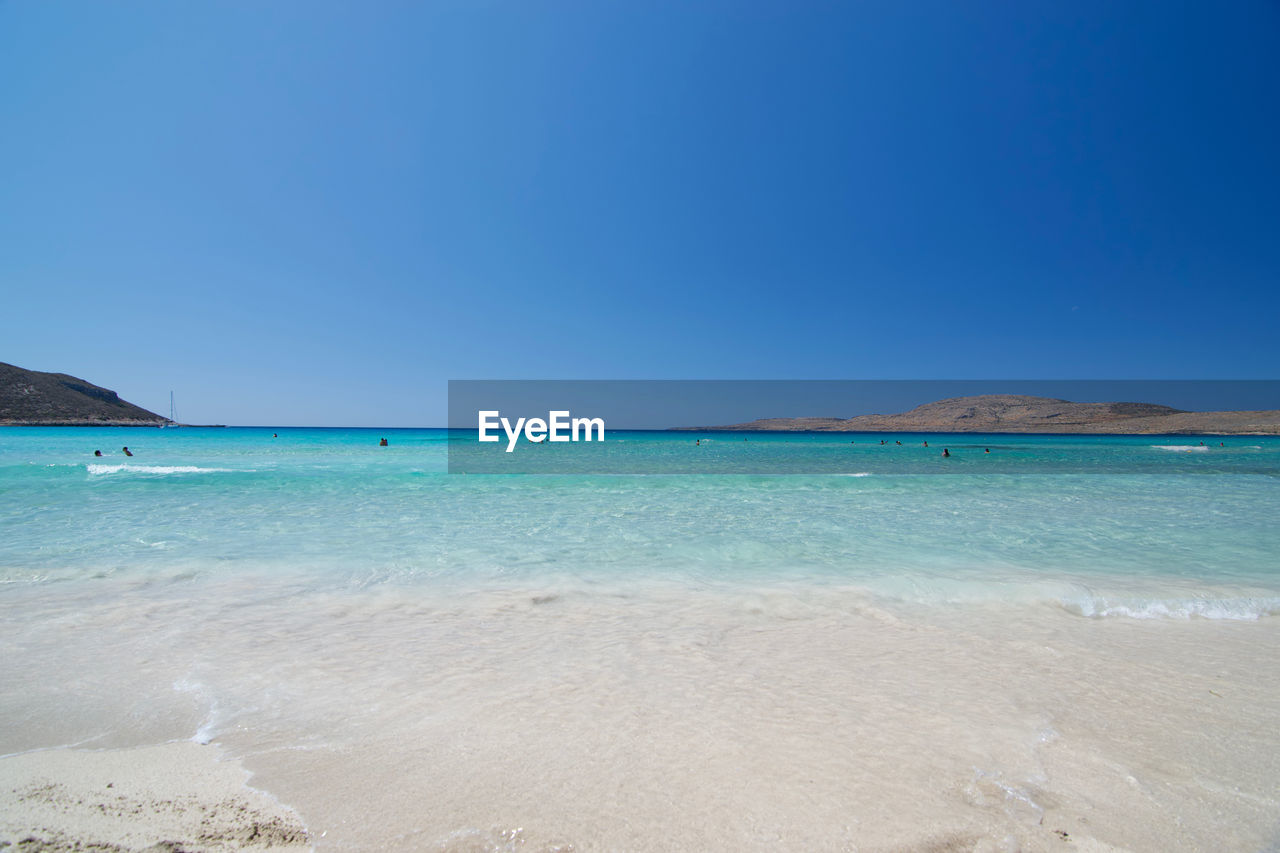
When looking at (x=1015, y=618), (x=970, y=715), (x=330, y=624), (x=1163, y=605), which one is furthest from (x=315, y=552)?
(x=1163, y=605)

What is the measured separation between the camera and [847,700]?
334 centimetres

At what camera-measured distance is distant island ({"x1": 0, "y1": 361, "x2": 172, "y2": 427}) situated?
82.1 metres

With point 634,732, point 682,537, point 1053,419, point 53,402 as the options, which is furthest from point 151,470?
point 1053,419

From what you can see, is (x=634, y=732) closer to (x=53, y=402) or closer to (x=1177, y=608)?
(x=1177, y=608)

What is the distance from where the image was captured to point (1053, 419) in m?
106

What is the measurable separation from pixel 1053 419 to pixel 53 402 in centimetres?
17292

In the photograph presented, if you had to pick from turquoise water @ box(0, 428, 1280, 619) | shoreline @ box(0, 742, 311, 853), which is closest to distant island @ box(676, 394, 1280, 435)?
turquoise water @ box(0, 428, 1280, 619)

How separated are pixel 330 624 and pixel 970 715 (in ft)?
15.8

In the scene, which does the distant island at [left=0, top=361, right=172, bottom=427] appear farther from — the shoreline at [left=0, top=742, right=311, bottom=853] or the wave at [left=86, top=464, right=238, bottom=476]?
the shoreline at [left=0, top=742, right=311, bottom=853]

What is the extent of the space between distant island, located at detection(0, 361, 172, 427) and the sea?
110 m

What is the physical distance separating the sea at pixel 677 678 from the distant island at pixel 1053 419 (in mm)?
108514

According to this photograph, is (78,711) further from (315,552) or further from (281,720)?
(315,552)

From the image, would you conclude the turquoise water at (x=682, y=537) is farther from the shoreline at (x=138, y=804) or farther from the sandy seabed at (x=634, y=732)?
the shoreline at (x=138, y=804)

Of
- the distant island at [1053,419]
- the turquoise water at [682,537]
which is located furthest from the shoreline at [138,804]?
the distant island at [1053,419]
